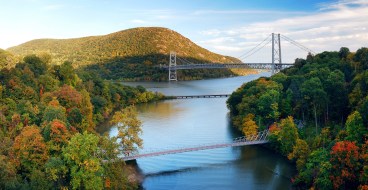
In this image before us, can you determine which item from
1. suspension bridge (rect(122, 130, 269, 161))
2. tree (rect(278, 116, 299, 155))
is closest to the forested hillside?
suspension bridge (rect(122, 130, 269, 161))

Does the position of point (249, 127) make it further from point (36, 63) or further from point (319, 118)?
point (36, 63)

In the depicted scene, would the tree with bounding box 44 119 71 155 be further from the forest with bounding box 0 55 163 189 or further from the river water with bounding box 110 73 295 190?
the river water with bounding box 110 73 295 190

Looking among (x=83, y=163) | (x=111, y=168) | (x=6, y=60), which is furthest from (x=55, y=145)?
(x=6, y=60)

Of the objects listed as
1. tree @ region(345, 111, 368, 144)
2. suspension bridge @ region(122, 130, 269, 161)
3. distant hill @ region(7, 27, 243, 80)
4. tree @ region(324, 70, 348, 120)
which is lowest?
suspension bridge @ region(122, 130, 269, 161)

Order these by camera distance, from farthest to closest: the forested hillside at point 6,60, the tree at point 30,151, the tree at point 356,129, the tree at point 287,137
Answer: the forested hillside at point 6,60, the tree at point 287,137, the tree at point 356,129, the tree at point 30,151

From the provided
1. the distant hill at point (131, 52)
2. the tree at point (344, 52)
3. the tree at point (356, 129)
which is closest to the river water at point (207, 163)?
the tree at point (356, 129)

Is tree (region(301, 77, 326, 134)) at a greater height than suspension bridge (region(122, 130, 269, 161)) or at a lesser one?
greater

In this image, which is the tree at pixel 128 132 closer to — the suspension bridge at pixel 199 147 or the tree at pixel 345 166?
the suspension bridge at pixel 199 147

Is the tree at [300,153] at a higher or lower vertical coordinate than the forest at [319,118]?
Result: lower
